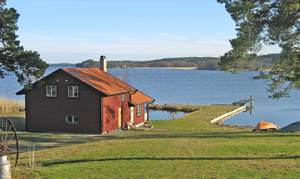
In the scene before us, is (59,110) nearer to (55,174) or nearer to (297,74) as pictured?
(297,74)

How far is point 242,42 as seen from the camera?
74.0 ft

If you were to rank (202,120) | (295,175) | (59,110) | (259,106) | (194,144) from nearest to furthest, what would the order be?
(295,175), (194,144), (59,110), (202,120), (259,106)

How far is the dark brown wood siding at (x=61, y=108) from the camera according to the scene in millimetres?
35156

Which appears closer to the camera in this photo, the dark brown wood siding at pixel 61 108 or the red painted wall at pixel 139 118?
the dark brown wood siding at pixel 61 108

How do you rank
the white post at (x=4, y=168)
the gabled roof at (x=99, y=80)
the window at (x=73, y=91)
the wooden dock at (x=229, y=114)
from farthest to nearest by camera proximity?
the wooden dock at (x=229, y=114)
the window at (x=73, y=91)
the gabled roof at (x=99, y=80)
the white post at (x=4, y=168)

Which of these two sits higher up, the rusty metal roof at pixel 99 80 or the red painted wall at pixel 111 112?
the rusty metal roof at pixel 99 80

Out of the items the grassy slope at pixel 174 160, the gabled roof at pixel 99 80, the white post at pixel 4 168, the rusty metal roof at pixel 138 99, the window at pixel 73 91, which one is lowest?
the grassy slope at pixel 174 160

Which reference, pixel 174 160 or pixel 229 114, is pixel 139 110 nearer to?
pixel 229 114

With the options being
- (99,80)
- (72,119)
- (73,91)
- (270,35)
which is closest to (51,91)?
(73,91)

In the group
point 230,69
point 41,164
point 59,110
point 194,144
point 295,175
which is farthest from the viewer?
point 59,110

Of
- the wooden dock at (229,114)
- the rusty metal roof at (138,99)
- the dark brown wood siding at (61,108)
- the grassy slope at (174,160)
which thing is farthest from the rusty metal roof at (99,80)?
the wooden dock at (229,114)

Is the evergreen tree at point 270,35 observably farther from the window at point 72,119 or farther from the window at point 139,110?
the window at point 139,110

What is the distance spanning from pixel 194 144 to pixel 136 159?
5.52 metres

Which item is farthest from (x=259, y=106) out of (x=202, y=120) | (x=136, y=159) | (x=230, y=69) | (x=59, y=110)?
(x=136, y=159)
